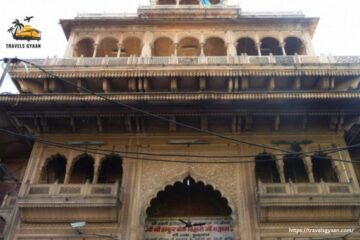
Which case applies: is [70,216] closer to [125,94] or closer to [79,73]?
[125,94]

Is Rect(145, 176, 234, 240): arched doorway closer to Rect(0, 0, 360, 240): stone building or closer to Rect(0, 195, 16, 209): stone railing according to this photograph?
Rect(0, 0, 360, 240): stone building

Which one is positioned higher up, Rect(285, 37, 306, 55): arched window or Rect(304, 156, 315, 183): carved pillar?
Rect(285, 37, 306, 55): arched window

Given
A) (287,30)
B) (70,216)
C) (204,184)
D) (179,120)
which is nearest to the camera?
(70,216)

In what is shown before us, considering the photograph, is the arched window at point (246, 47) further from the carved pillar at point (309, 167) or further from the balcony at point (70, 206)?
the balcony at point (70, 206)

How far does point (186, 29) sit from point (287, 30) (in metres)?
3.96

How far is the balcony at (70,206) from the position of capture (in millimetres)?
8555

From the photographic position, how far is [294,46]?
1380cm

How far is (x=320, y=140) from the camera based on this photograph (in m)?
9.91

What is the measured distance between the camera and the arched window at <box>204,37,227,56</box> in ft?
45.0

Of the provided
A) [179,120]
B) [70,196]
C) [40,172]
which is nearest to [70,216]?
[70,196]

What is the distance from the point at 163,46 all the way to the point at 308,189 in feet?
26.4

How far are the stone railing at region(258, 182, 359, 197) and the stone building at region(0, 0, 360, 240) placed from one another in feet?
0.09

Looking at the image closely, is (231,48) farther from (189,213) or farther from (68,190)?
(68,190)

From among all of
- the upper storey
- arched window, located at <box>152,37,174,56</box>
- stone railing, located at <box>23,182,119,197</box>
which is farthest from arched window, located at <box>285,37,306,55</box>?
stone railing, located at <box>23,182,119,197</box>
